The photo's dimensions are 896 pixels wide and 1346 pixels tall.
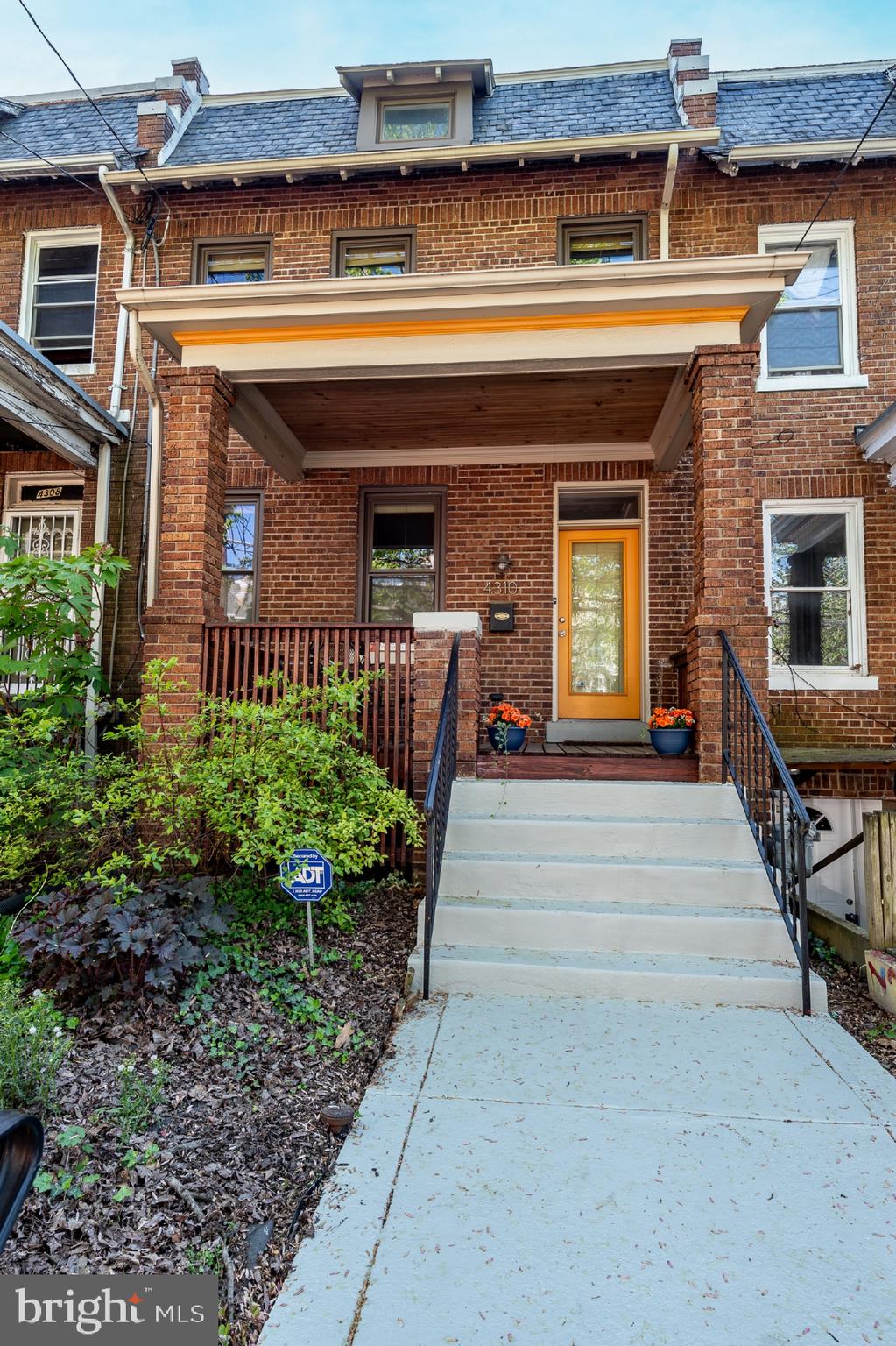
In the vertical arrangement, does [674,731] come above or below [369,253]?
below

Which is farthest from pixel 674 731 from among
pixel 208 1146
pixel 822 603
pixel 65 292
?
pixel 65 292

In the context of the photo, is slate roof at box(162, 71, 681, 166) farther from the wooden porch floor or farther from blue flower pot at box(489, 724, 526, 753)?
the wooden porch floor

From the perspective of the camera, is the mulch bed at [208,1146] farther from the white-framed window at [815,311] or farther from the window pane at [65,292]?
the window pane at [65,292]

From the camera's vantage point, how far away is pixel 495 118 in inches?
320

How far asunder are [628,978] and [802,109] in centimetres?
890

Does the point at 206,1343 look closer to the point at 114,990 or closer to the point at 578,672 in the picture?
the point at 114,990

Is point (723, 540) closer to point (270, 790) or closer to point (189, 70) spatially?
point (270, 790)

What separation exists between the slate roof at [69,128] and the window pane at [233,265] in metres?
1.49

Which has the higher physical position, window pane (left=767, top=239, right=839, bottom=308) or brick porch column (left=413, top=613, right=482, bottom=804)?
window pane (left=767, top=239, right=839, bottom=308)

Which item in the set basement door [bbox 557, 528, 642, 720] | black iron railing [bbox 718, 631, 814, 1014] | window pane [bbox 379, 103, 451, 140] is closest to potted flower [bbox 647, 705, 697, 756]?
black iron railing [bbox 718, 631, 814, 1014]

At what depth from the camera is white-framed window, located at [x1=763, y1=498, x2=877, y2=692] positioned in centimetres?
724

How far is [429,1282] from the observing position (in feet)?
6.34

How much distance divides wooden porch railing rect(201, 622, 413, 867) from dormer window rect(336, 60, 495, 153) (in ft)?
18.9

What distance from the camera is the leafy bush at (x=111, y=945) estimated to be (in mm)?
3246
